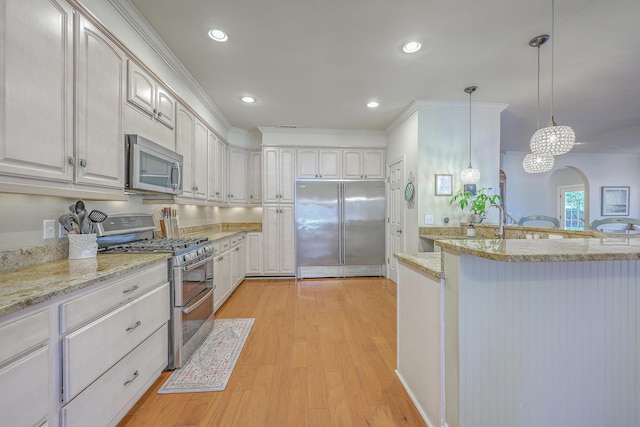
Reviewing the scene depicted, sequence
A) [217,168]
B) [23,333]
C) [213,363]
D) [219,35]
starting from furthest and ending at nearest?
[217,168] < [219,35] < [213,363] < [23,333]

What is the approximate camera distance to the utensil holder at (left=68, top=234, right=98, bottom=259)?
1.55 metres

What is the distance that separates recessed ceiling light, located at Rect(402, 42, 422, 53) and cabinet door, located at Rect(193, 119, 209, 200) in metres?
2.42

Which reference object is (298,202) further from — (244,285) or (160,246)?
(160,246)

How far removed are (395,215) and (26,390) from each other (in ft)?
13.1

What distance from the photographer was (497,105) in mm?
3377

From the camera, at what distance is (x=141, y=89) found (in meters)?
2.00

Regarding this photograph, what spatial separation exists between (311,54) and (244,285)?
337 centimetres

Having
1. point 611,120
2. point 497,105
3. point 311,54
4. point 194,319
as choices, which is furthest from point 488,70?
point 194,319

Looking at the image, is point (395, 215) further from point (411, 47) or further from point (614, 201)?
point (614, 201)

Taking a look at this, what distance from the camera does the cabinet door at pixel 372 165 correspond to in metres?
4.48

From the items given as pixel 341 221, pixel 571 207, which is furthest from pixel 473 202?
pixel 571 207

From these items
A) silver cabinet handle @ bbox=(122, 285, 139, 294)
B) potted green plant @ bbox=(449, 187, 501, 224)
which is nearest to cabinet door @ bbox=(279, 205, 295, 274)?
potted green plant @ bbox=(449, 187, 501, 224)

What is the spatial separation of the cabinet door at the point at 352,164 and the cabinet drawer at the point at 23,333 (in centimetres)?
397

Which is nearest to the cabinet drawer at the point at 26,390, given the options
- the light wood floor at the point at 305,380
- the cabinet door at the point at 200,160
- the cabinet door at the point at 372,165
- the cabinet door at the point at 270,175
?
the light wood floor at the point at 305,380
